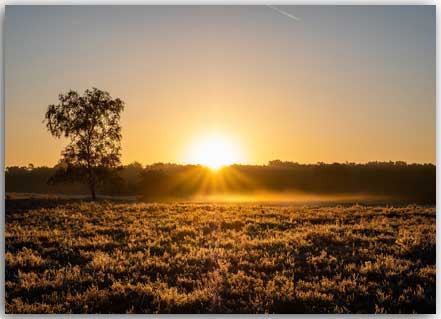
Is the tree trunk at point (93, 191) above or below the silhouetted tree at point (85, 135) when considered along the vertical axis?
below

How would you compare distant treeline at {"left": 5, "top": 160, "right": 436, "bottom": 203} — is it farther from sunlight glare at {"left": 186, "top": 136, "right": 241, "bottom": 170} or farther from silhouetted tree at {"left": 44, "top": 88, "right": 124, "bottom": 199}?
silhouetted tree at {"left": 44, "top": 88, "right": 124, "bottom": 199}

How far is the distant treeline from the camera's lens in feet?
33.5

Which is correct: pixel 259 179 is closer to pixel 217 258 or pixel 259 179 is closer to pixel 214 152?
pixel 214 152

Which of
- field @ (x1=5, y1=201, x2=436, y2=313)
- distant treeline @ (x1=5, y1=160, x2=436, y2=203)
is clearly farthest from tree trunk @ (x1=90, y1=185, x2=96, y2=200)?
field @ (x1=5, y1=201, x2=436, y2=313)

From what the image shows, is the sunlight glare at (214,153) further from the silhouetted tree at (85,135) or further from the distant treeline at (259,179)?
the silhouetted tree at (85,135)

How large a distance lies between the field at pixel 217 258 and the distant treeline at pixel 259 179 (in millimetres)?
413

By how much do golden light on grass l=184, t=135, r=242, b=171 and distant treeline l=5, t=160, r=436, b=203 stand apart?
0.13 metres

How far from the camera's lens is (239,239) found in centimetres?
1066

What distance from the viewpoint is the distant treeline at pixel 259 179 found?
33.5ft

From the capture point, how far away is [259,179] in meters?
10.7

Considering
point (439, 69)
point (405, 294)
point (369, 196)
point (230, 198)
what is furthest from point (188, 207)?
point (439, 69)

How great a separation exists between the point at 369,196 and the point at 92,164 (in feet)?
17.8

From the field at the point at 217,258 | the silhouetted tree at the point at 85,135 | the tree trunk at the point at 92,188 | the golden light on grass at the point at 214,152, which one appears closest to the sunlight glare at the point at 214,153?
the golden light on grass at the point at 214,152

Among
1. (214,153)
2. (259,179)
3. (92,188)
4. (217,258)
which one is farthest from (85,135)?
(217,258)
